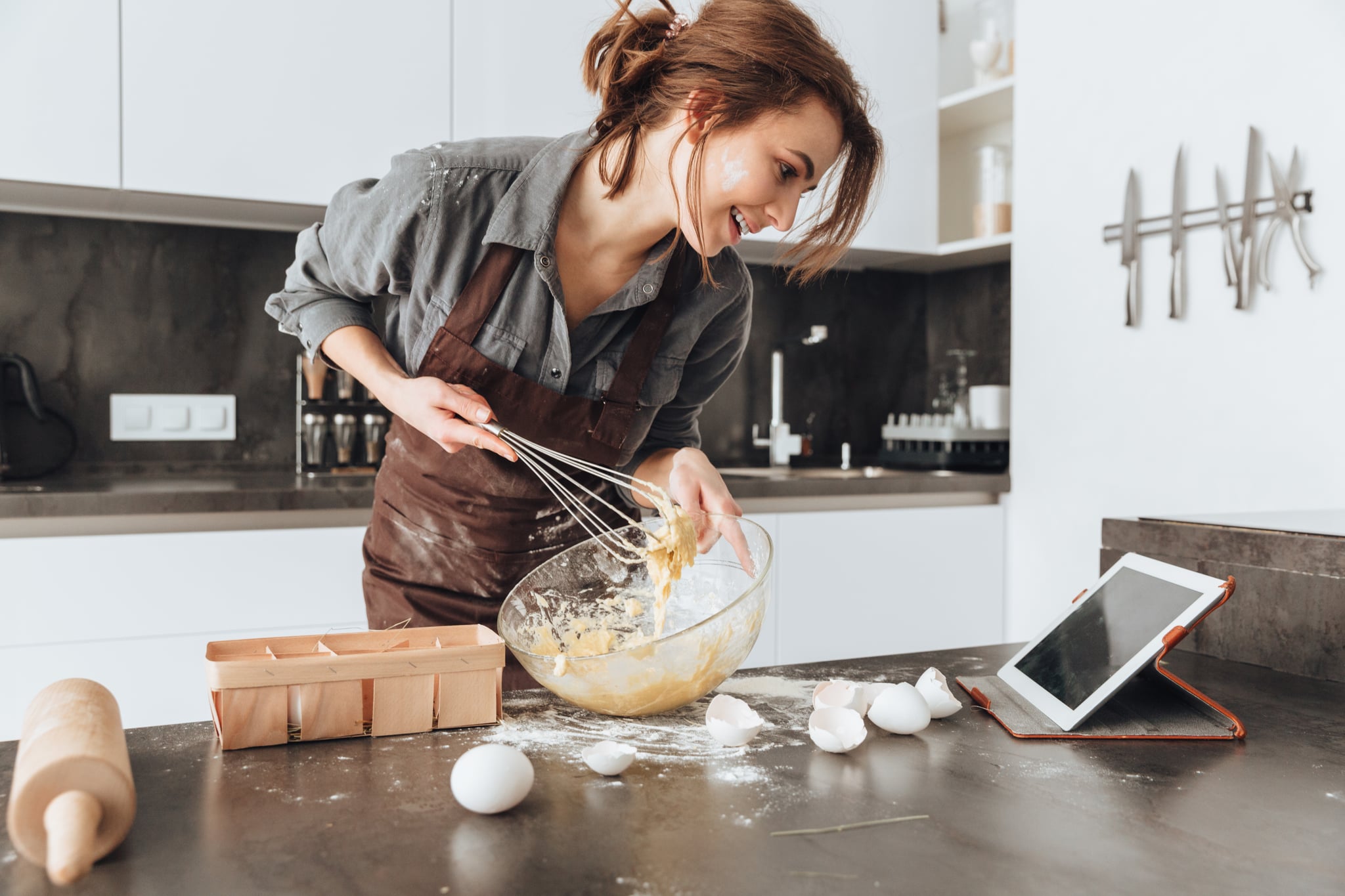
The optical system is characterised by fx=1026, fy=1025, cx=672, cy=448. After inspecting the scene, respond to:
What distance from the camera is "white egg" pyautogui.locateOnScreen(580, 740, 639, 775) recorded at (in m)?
0.72

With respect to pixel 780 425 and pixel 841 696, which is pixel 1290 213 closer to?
pixel 780 425

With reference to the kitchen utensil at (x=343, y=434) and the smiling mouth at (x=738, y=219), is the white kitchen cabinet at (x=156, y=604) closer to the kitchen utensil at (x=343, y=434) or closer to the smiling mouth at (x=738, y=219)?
the kitchen utensil at (x=343, y=434)

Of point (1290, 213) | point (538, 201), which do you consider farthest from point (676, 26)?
point (1290, 213)

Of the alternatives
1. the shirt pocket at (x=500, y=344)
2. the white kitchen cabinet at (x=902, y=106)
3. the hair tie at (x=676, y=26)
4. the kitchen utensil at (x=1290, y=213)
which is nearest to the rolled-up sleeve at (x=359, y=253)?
the shirt pocket at (x=500, y=344)

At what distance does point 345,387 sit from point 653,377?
1134 millimetres

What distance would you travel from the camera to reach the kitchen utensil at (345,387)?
90.7 inches

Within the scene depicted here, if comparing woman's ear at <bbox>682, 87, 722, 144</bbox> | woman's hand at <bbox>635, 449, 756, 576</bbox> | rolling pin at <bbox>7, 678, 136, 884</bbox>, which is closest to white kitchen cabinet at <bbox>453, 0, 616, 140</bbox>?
woman's ear at <bbox>682, 87, 722, 144</bbox>

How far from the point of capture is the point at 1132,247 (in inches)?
85.4

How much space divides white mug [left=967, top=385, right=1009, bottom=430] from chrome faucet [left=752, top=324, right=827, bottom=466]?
17.4 inches

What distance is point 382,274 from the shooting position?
131 centimetres

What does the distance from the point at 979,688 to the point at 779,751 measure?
253mm

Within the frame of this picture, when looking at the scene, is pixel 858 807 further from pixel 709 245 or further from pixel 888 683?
pixel 709 245

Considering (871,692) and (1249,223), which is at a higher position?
(1249,223)

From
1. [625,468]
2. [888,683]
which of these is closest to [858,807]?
[888,683]
